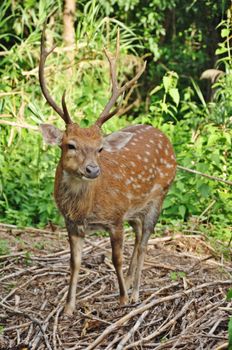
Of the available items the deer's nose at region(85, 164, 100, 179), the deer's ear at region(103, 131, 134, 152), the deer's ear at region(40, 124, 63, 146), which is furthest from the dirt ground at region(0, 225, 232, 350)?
the deer's ear at region(40, 124, 63, 146)

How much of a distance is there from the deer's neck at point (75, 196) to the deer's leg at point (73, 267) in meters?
0.17

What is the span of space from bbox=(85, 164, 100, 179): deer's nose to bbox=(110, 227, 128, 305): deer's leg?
0.63 metres

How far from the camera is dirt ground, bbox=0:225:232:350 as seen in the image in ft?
16.9

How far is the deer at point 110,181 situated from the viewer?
5.64 m

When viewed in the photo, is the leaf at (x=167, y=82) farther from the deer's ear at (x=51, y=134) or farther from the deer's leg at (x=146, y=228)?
the deer's ear at (x=51, y=134)

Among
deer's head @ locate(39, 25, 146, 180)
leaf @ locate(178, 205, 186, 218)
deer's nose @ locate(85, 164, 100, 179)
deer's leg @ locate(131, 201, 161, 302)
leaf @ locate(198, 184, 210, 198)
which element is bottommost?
leaf @ locate(178, 205, 186, 218)

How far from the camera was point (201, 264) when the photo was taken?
7.02 m

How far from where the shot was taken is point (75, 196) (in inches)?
229

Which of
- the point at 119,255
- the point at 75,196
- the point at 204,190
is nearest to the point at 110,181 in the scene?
the point at 75,196

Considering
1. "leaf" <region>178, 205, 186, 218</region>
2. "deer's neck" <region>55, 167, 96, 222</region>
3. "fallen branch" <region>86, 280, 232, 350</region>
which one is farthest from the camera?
"leaf" <region>178, 205, 186, 218</region>

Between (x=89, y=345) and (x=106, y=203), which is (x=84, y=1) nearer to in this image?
Result: (x=106, y=203)

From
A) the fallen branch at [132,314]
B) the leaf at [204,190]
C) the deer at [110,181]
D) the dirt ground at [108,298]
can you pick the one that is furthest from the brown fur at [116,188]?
the leaf at [204,190]

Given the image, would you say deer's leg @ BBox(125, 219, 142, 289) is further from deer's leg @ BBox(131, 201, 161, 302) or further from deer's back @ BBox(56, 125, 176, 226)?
deer's back @ BBox(56, 125, 176, 226)

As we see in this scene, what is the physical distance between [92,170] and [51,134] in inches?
19.4
